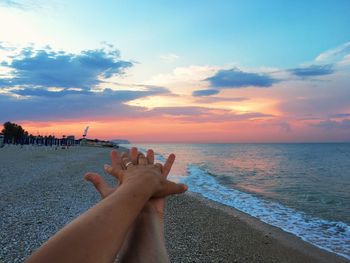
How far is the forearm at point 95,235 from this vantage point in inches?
45.1

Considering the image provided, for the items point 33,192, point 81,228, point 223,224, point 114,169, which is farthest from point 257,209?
point 81,228

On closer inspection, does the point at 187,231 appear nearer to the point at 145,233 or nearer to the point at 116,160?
the point at 116,160

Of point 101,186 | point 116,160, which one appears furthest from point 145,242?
point 116,160

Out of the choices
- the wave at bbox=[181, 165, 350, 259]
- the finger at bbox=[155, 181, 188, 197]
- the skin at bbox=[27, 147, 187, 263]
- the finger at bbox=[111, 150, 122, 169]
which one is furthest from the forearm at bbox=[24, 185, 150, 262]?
the wave at bbox=[181, 165, 350, 259]

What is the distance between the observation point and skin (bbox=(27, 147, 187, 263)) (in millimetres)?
1152

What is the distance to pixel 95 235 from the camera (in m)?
1.31

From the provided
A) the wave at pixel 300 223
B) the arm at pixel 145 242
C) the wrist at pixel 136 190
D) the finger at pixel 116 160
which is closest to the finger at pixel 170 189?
the arm at pixel 145 242

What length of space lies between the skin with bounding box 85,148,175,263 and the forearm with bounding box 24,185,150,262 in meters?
0.25

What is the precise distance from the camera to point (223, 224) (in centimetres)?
639

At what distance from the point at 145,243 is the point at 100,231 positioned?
52 centimetres

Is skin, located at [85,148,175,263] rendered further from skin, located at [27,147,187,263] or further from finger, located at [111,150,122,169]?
skin, located at [27,147,187,263]

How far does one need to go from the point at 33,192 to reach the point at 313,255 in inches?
260

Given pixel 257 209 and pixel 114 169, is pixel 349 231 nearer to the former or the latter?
pixel 257 209

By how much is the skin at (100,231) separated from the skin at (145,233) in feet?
0.70
